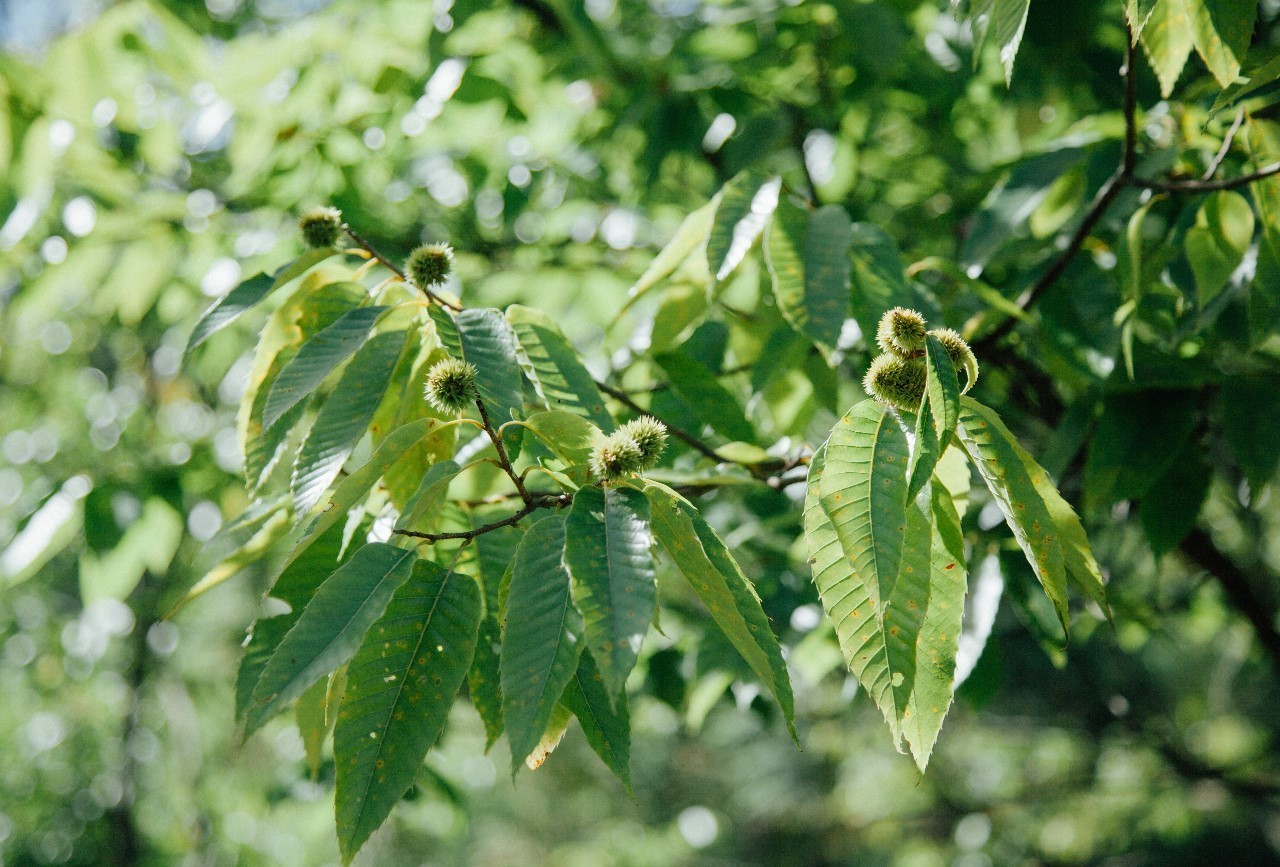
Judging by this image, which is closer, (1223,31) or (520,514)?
(520,514)

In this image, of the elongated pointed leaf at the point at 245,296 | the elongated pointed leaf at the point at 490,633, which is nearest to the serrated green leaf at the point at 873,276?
the elongated pointed leaf at the point at 490,633

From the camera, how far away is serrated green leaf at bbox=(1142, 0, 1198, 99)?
1298 millimetres

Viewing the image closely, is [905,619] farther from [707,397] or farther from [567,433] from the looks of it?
[707,397]

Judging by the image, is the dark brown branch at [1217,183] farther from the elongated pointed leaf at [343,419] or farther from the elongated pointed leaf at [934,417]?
the elongated pointed leaf at [343,419]

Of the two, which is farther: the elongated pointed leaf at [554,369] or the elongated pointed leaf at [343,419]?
the elongated pointed leaf at [554,369]

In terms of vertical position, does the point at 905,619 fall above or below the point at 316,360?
below

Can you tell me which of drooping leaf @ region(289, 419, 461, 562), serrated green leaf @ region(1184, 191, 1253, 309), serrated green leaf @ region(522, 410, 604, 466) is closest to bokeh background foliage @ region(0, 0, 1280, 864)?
serrated green leaf @ region(1184, 191, 1253, 309)

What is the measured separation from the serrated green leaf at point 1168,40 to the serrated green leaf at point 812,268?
48 centimetres

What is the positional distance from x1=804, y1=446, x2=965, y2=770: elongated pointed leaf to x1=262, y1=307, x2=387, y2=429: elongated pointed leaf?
0.55 m

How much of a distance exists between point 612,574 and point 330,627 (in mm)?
259

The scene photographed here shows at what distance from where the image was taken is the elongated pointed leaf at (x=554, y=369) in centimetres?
114

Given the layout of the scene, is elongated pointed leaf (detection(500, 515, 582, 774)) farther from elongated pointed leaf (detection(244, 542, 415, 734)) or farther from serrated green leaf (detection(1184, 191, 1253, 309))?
serrated green leaf (detection(1184, 191, 1253, 309))

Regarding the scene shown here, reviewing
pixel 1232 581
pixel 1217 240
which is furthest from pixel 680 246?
pixel 1232 581

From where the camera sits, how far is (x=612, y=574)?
81 cm
